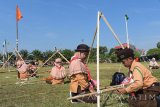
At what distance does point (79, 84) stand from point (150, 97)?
9.01 ft

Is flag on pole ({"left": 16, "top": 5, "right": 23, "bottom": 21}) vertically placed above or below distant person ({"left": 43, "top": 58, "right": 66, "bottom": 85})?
above

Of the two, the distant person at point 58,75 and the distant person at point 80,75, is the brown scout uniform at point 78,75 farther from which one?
the distant person at point 58,75

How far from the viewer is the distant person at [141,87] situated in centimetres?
845

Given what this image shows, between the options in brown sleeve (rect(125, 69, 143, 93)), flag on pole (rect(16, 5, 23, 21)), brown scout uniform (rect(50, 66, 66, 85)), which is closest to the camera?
brown sleeve (rect(125, 69, 143, 93))

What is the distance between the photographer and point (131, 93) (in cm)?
871

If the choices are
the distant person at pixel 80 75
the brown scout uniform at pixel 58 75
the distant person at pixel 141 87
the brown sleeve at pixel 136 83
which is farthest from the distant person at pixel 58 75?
the brown sleeve at pixel 136 83

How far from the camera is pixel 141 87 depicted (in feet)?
27.9

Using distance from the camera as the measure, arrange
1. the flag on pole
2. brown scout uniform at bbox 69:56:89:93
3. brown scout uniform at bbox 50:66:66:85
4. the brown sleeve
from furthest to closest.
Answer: the flag on pole
brown scout uniform at bbox 50:66:66:85
brown scout uniform at bbox 69:56:89:93
the brown sleeve

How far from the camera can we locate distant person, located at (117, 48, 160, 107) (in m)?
8.45

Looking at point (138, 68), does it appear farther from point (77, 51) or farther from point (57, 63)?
point (57, 63)

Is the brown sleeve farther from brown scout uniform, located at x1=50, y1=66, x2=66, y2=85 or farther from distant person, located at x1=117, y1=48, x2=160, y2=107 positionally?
brown scout uniform, located at x1=50, y1=66, x2=66, y2=85

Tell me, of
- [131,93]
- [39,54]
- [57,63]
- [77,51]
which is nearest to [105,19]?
[77,51]

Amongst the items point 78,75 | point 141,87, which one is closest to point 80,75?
point 78,75

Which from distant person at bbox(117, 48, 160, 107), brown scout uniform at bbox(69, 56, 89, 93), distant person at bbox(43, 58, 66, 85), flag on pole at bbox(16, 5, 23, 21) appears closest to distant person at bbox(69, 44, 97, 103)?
A: brown scout uniform at bbox(69, 56, 89, 93)
